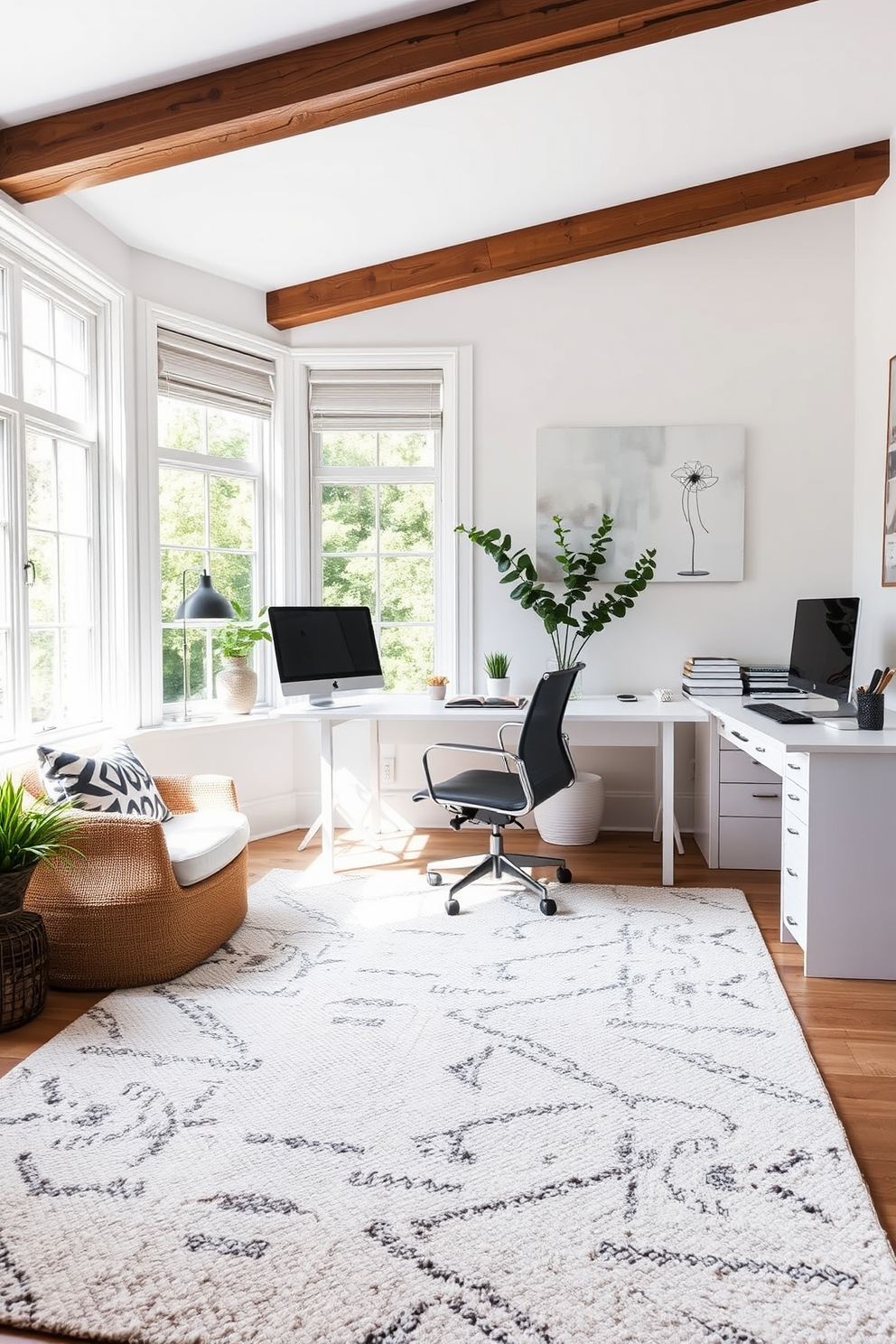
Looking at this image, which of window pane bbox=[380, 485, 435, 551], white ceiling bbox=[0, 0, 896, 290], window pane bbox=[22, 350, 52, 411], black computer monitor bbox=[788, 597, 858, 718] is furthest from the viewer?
window pane bbox=[380, 485, 435, 551]

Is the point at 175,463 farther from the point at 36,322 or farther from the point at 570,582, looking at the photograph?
the point at 570,582

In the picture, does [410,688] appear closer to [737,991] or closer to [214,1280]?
[737,991]

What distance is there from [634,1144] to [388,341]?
12.9ft

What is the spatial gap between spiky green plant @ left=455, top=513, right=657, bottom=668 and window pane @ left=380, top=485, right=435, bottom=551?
13.1 inches

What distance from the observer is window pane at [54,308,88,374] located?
12.1ft

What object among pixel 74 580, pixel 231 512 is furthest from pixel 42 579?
pixel 231 512

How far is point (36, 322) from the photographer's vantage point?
11.6 feet

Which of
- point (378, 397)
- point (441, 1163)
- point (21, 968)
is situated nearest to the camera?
point (441, 1163)

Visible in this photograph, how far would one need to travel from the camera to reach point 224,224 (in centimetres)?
384

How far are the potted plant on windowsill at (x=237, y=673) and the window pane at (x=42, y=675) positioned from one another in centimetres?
86

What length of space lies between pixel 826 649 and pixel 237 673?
2600 mm

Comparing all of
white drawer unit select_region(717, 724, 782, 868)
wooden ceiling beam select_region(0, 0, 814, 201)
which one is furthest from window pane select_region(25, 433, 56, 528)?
white drawer unit select_region(717, 724, 782, 868)

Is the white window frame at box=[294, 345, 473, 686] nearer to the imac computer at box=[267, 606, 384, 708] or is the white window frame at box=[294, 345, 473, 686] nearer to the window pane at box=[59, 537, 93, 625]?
the imac computer at box=[267, 606, 384, 708]

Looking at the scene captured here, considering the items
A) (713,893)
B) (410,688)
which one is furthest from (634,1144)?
(410,688)
